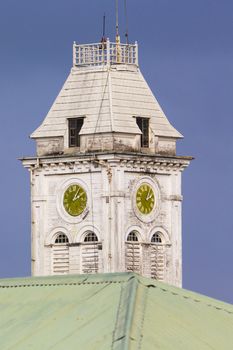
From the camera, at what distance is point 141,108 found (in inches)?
3371

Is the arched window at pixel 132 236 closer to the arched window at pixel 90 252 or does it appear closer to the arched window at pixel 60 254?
the arched window at pixel 90 252

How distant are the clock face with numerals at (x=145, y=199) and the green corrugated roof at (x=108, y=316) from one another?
44.3 m

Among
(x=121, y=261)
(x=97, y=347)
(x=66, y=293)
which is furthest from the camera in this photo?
(x=121, y=261)

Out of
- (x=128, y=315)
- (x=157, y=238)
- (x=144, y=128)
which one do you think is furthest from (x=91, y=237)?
(x=128, y=315)

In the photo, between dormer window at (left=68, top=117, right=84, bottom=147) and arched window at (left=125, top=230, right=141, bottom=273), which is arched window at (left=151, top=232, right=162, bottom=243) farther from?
dormer window at (left=68, top=117, right=84, bottom=147)

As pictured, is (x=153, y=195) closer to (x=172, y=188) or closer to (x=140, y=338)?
(x=172, y=188)

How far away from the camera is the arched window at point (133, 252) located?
83.8m

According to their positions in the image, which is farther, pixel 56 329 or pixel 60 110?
pixel 60 110

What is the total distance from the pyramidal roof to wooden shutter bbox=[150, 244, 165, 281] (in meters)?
3.90

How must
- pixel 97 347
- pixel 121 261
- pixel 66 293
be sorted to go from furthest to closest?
pixel 121 261, pixel 66 293, pixel 97 347

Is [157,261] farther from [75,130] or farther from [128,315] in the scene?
[128,315]

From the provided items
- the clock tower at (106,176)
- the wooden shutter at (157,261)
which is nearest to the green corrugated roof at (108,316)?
the clock tower at (106,176)

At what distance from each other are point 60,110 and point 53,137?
1.03 m

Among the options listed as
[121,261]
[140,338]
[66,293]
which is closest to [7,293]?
[66,293]
